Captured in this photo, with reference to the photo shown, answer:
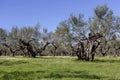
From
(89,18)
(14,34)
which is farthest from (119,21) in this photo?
(14,34)

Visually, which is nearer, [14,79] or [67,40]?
[14,79]

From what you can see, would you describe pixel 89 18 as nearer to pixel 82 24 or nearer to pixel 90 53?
pixel 82 24

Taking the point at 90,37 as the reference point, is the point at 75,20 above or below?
above

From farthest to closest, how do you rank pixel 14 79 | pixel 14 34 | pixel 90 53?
pixel 14 34, pixel 90 53, pixel 14 79

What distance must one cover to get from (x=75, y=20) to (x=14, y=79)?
161 feet

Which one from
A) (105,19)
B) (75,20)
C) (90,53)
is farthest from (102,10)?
(90,53)

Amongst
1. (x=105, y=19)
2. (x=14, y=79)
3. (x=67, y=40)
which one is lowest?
(x=14, y=79)

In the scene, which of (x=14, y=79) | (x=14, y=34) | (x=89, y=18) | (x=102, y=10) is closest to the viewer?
(x=14, y=79)

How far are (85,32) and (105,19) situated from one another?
18.5 ft

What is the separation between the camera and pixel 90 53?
5722cm

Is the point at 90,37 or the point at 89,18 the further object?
the point at 89,18

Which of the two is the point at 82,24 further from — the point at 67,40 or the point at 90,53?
the point at 90,53

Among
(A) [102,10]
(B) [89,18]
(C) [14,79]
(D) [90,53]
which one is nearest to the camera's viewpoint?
(C) [14,79]

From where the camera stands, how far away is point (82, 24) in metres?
66.2
